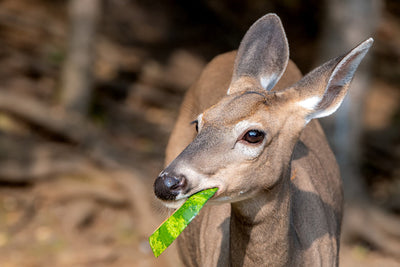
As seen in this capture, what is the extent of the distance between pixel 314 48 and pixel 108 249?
20.6ft

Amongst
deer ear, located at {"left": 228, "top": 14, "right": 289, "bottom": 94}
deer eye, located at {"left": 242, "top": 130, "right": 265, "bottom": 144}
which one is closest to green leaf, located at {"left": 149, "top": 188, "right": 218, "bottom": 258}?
deer eye, located at {"left": 242, "top": 130, "right": 265, "bottom": 144}

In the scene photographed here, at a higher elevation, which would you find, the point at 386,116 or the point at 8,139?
the point at 8,139

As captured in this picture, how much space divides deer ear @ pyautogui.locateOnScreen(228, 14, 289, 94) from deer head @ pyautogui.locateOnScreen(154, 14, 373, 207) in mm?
326

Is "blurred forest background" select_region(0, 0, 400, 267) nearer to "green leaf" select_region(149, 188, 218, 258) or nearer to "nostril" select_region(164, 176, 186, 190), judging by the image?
"green leaf" select_region(149, 188, 218, 258)

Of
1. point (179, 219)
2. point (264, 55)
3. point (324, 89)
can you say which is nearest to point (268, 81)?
point (264, 55)

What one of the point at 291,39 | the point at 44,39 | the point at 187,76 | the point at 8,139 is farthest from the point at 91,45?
the point at 291,39

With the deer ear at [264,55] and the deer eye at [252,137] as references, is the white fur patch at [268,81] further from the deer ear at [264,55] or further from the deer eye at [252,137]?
the deer eye at [252,137]

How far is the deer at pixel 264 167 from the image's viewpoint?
9.42 feet

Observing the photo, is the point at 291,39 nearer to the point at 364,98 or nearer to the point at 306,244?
the point at 364,98

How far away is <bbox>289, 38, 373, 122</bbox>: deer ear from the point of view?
3.10 meters

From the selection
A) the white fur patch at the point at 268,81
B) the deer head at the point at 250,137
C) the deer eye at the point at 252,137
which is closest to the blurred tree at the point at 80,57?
the white fur patch at the point at 268,81

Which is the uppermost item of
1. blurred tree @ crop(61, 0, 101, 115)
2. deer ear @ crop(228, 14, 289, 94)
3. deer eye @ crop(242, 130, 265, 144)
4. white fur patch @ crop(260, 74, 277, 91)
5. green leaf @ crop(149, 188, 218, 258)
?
blurred tree @ crop(61, 0, 101, 115)

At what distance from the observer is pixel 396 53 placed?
11086mm

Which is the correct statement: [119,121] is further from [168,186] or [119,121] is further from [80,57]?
[168,186]
